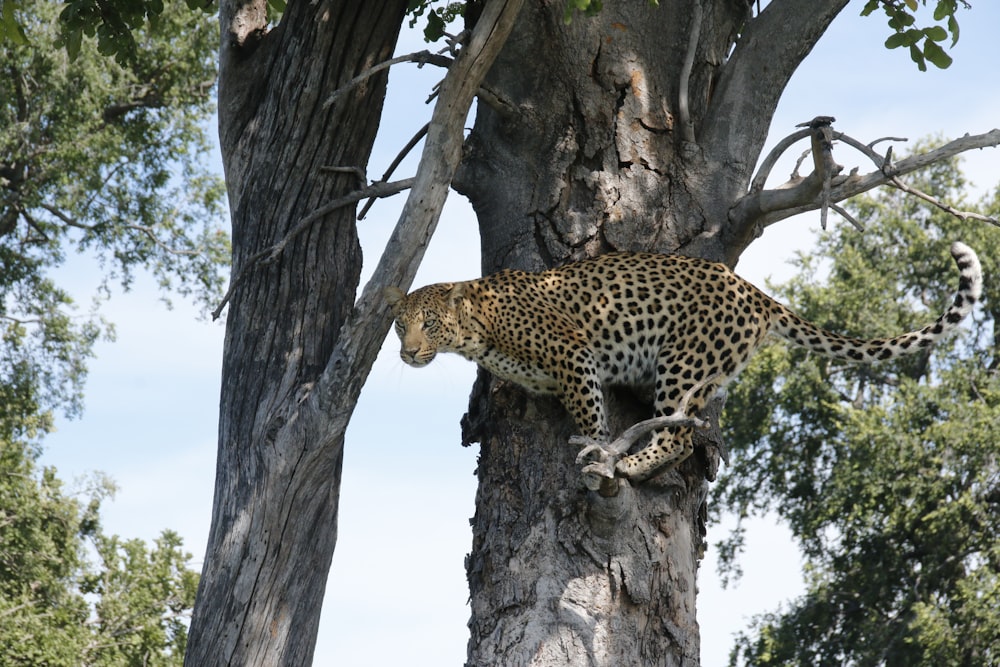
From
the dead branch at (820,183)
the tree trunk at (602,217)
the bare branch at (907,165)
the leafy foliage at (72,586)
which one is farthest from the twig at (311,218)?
the leafy foliage at (72,586)

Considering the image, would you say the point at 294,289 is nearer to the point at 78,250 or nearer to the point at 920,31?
the point at 920,31

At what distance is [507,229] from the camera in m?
7.99

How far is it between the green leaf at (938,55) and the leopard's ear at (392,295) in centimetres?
371

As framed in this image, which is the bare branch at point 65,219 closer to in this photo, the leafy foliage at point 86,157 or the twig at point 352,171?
the leafy foliage at point 86,157

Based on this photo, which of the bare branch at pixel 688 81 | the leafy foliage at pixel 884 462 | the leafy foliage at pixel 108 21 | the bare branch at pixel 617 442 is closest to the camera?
the bare branch at pixel 617 442

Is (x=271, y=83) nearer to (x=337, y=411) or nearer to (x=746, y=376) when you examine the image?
(x=337, y=411)

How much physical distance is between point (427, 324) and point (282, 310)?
0.87 metres

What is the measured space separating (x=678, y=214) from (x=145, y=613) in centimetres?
1241

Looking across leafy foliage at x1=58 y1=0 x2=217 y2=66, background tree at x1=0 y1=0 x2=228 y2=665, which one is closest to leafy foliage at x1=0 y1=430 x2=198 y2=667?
background tree at x1=0 y1=0 x2=228 y2=665

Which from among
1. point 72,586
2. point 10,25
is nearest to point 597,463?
point 10,25

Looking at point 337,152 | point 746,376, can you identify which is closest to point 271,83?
point 337,152

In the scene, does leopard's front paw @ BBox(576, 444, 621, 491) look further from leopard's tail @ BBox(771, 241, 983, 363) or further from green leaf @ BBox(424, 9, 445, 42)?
green leaf @ BBox(424, 9, 445, 42)

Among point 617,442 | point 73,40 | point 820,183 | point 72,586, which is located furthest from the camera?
point 72,586

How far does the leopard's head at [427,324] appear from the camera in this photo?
7508 millimetres
